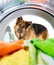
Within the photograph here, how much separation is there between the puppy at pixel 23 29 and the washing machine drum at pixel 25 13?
4 cm

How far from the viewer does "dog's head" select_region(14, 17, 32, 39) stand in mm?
1177

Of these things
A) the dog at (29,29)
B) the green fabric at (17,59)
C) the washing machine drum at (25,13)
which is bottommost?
the green fabric at (17,59)

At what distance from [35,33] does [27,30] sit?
6 cm

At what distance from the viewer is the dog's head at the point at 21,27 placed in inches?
46.3

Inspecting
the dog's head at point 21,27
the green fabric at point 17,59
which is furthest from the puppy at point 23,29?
the green fabric at point 17,59

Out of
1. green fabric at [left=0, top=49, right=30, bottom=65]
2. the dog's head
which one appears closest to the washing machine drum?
the dog's head

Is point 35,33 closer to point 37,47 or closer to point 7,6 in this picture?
point 7,6

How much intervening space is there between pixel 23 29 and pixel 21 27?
2cm

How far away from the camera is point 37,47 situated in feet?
1.74

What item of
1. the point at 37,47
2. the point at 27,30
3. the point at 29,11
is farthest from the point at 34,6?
the point at 37,47

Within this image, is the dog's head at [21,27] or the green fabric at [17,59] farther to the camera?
the dog's head at [21,27]

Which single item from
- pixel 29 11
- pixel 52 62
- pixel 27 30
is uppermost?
pixel 29 11

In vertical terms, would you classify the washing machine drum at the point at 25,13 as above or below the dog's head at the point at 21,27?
above

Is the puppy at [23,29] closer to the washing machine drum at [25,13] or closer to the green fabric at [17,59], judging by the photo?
the washing machine drum at [25,13]
